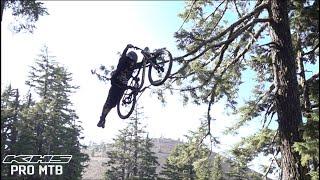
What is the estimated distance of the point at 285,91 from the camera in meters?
Result: 8.17

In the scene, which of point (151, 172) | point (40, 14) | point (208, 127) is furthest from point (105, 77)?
point (151, 172)

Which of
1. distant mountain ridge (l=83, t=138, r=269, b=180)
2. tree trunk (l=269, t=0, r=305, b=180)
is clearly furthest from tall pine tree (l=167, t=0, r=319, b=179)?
distant mountain ridge (l=83, t=138, r=269, b=180)

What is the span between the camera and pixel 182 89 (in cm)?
938

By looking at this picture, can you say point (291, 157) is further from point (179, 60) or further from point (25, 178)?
point (25, 178)

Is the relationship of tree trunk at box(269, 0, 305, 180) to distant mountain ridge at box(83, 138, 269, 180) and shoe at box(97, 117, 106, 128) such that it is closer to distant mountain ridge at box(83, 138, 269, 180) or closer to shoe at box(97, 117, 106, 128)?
shoe at box(97, 117, 106, 128)

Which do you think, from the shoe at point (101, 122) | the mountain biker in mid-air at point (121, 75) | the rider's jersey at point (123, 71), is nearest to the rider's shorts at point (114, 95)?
the mountain biker in mid-air at point (121, 75)

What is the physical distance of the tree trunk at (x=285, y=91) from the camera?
770 centimetres

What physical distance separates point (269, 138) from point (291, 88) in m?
1.84

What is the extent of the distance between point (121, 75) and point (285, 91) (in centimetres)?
347

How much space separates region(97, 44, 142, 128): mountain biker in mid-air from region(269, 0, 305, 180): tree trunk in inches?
119

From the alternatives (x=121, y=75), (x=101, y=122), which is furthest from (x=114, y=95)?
(x=101, y=122)

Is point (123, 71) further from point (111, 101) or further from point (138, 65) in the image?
point (111, 101)

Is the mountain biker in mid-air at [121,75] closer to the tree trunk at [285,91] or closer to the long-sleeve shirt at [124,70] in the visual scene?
the long-sleeve shirt at [124,70]

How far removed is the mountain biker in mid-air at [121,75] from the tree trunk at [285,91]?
3033 mm
